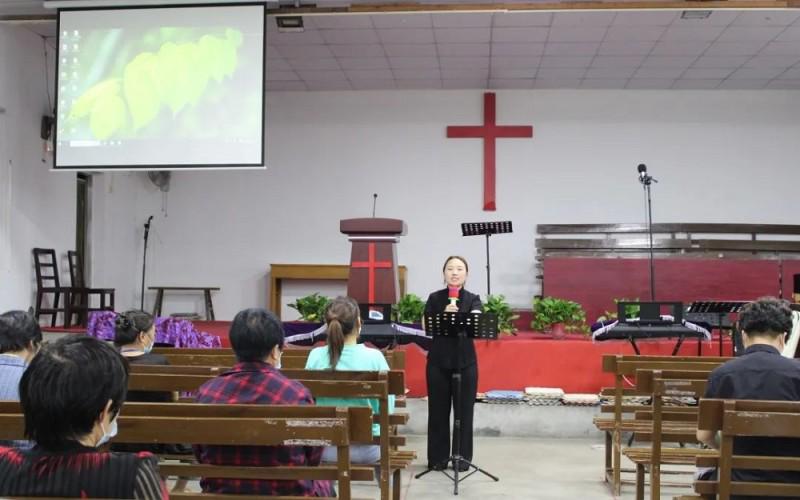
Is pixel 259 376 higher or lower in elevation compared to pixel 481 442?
higher

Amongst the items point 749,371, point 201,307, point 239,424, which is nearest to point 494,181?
point 201,307

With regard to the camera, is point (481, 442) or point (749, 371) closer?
point (749, 371)

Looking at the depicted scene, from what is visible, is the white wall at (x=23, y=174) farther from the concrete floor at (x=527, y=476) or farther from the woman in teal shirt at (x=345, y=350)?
the woman in teal shirt at (x=345, y=350)

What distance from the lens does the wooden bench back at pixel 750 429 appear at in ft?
7.70

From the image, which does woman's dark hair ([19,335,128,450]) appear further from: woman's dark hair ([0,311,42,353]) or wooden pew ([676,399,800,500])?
wooden pew ([676,399,800,500])

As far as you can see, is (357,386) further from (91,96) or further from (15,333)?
(91,96)

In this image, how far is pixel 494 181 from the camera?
422 inches

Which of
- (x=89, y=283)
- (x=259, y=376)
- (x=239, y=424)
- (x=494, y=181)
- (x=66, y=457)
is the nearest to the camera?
A: (x=66, y=457)

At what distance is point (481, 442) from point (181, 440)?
3.89 metres


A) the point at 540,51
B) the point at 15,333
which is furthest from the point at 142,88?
the point at 15,333

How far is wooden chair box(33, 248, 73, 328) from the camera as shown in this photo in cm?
833

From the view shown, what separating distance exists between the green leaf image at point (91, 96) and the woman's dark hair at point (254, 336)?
5.52 metres

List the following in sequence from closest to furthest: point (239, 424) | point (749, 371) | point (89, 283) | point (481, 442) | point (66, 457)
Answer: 1. point (66, 457)
2. point (239, 424)
3. point (749, 371)
4. point (481, 442)
5. point (89, 283)

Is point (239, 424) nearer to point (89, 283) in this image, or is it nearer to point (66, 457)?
point (66, 457)
